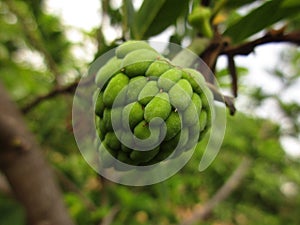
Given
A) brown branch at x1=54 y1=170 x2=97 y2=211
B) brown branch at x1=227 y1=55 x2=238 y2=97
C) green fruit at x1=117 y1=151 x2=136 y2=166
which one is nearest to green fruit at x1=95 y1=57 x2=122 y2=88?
green fruit at x1=117 y1=151 x2=136 y2=166

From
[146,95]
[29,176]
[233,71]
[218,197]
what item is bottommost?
[218,197]

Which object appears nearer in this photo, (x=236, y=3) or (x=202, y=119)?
(x=202, y=119)

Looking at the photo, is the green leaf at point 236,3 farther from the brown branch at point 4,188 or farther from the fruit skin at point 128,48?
the brown branch at point 4,188

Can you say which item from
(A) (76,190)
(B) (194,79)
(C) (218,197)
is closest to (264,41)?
(B) (194,79)

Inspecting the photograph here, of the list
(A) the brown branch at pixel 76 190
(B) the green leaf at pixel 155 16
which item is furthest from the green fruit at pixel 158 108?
(A) the brown branch at pixel 76 190

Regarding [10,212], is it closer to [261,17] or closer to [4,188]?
[4,188]

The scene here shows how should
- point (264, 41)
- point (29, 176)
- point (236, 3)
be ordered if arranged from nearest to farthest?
point (264, 41)
point (236, 3)
point (29, 176)

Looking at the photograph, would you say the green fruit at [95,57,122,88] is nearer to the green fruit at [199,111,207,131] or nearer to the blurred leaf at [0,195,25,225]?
the green fruit at [199,111,207,131]
